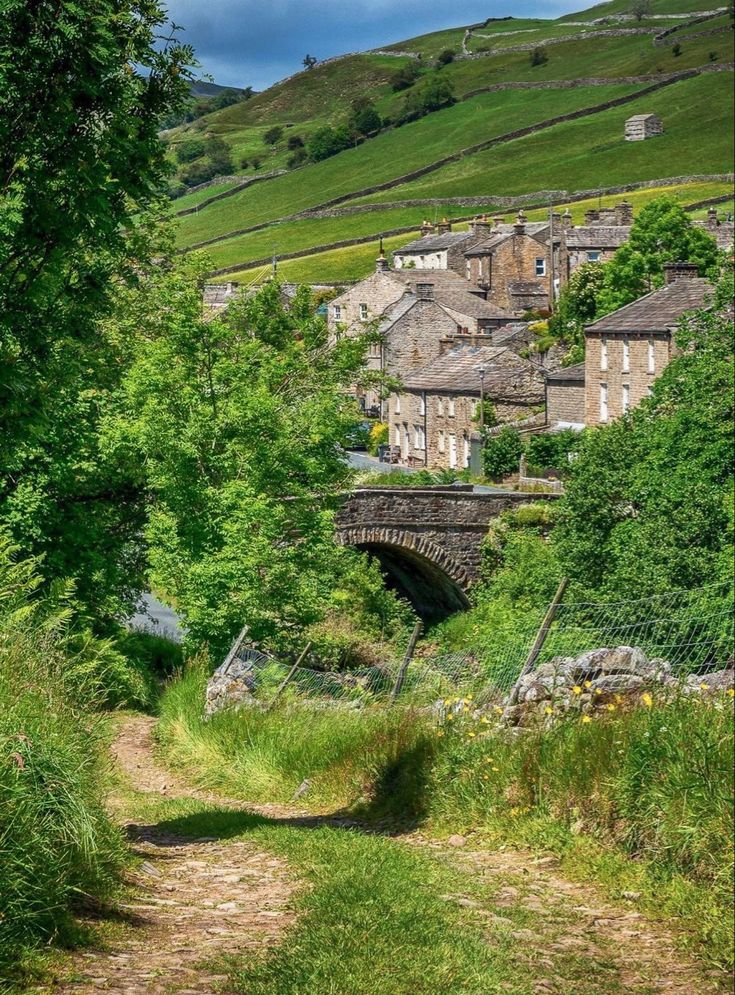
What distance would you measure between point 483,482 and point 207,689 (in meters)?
46.9

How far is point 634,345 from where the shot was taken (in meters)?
58.5

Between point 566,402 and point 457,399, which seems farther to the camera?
point 457,399

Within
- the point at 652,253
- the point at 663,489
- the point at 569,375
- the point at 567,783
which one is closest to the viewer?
the point at 567,783

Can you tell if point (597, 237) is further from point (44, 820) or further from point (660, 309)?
point (44, 820)

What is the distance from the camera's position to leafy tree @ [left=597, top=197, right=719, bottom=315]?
77.6 m

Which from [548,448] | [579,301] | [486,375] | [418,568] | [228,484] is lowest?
[418,568]

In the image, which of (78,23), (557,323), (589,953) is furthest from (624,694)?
(557,323)

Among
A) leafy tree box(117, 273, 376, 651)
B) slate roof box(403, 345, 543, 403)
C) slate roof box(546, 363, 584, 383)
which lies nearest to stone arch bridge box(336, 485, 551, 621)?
slate roof box(546, 363, 584, 383)

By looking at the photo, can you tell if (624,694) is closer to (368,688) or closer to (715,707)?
(715,707)

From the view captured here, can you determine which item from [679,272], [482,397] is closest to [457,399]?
[482,397]

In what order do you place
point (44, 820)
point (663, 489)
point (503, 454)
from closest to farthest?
1. point (44, 820)
2. point (663, 489)
3. point (503, 454)

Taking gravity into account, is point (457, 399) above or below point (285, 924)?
above

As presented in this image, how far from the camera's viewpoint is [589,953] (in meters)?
7.46

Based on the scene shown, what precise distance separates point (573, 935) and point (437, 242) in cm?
11263
